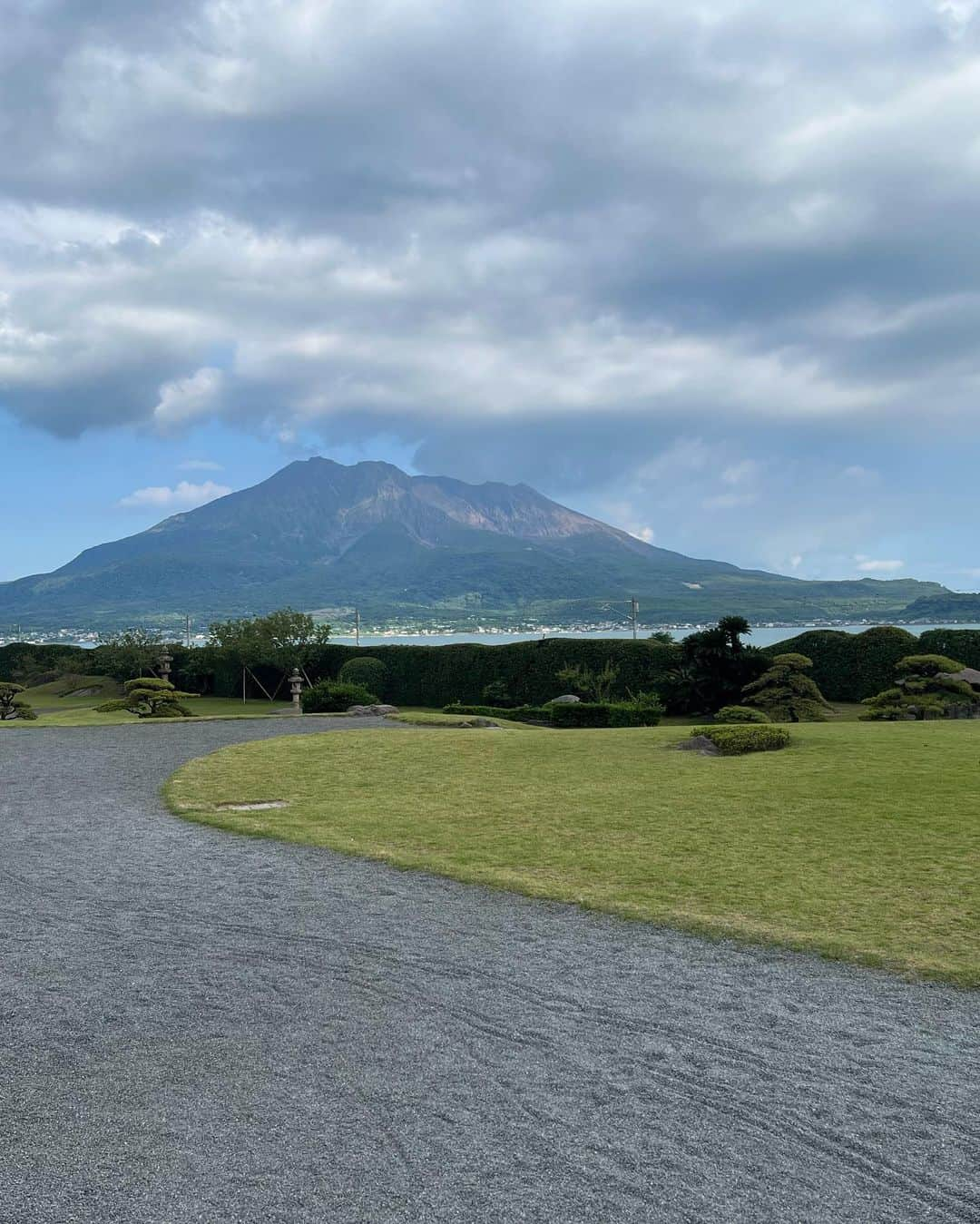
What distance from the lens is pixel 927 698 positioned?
22.5m

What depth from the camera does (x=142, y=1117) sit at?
4.25m

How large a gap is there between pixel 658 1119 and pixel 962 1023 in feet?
7.24

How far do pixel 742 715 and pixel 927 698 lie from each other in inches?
168

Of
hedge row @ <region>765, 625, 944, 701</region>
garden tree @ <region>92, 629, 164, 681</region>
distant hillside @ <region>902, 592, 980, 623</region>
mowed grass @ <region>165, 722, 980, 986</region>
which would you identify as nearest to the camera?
mowed grass @ <region>165, 722, 980, 986</region>

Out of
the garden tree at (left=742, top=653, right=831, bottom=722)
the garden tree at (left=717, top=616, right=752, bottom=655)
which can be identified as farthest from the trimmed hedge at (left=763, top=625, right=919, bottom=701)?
the garden tree at (left=742, top=653, right=831, bottom=722)

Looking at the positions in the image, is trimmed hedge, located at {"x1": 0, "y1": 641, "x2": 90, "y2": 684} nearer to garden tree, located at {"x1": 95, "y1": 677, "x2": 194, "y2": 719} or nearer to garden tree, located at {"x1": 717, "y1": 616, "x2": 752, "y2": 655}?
garden tree, located at {"x1": 95, "y1": 677, "x2": 194, "y2": 719}

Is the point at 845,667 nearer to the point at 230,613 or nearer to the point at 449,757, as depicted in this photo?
the point at 449,757

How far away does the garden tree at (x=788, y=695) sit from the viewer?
23.5 metres

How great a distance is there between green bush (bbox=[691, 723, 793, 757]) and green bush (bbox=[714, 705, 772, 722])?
5.64 meters

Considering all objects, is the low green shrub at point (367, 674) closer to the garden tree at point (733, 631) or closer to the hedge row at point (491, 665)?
the hedge row at point (491, 665)

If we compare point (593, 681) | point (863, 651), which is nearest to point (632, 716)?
point (593, 681)

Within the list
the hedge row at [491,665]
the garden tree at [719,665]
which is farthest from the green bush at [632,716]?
the hedge row at [491,665]

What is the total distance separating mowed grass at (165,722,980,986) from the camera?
289 inches

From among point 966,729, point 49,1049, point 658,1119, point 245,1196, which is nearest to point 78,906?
point 49,1049
